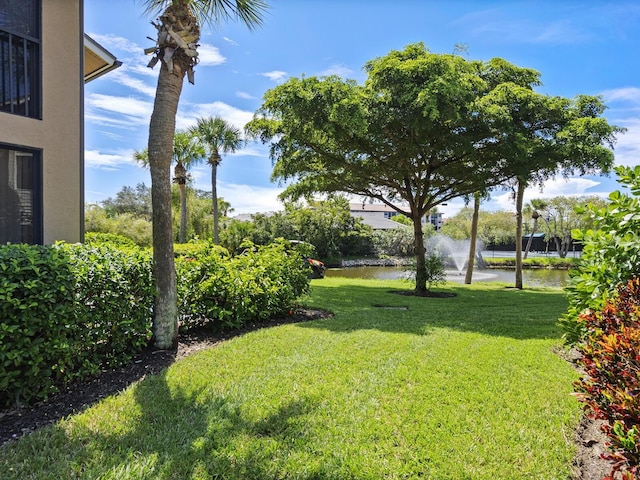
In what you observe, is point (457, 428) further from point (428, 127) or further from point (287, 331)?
point (428, 127)

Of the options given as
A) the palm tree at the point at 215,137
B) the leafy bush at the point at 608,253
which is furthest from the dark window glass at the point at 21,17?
the palm tree at the point at 215,137

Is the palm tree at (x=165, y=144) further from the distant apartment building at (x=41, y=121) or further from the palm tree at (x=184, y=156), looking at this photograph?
the palm tree at (x=184, y=156)

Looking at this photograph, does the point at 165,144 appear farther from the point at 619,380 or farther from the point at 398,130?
the point at 398,130

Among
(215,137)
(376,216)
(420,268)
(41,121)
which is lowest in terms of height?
(420,268)

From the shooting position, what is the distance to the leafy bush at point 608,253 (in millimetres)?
3346

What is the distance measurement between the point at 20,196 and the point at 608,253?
781 centimetres

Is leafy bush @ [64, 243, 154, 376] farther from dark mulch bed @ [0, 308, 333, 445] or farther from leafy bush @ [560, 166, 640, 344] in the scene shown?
leafy bush @ [560, 166, 640, 344]

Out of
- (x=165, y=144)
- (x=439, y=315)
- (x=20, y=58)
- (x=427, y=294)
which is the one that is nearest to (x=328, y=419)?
(x=165, y=144)

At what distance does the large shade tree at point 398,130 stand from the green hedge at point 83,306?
501 cm

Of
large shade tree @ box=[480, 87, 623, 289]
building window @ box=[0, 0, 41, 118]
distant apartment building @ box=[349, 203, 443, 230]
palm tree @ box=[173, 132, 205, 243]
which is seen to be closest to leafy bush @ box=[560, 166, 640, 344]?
large shade tree @ box=[480, 87, 623, 289]

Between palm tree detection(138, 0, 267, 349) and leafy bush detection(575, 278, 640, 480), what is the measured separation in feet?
14.2

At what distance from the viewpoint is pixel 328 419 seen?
10.6 feet

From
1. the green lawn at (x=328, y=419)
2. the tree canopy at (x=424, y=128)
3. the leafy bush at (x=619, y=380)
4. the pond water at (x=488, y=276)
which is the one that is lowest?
the pond water at (x=488, y=276)

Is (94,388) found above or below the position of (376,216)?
below
